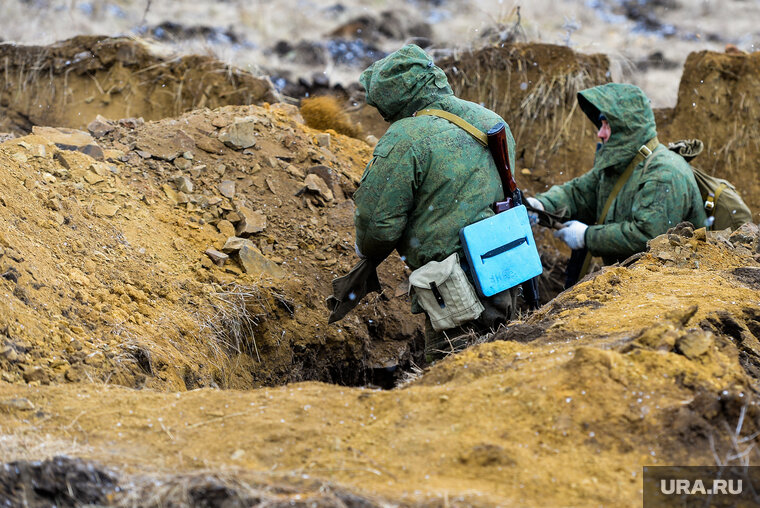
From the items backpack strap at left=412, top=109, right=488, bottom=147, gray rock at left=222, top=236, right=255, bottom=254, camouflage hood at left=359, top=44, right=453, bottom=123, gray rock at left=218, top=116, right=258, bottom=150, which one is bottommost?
gray rock at left=222, top=236, right=255, bottom=254

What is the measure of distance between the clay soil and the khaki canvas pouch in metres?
0.32

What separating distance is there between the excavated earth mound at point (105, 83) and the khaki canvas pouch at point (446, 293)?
4218 mm

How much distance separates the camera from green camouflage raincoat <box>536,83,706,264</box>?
5.14m

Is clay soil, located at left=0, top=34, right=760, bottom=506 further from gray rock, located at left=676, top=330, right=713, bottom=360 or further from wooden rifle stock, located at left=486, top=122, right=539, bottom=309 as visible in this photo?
wooden rifle stock, located at left=486, top=122, right=539, bottom=309

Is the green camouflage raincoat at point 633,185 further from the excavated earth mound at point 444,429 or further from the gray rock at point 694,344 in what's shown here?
the gray rock at point 694,344

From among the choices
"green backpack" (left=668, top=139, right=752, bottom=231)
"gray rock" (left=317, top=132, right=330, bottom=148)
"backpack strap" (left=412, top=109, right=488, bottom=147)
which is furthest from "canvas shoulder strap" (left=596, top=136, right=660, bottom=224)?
"gray rock" (left=317, top=132, right=330, bottom=148)

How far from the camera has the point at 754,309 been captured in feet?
12.3

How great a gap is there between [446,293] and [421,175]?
64 centimetres

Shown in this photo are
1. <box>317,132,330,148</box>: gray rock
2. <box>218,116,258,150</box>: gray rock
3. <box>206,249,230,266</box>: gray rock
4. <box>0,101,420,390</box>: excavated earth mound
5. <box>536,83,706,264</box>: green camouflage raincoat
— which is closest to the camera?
<box>0,101,420,390</box>: excavated earth mound

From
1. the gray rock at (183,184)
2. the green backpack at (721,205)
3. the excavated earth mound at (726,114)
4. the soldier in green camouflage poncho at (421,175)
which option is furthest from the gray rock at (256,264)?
the excavated earth mound at (726,114)

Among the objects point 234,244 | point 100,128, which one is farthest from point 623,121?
point 100,128

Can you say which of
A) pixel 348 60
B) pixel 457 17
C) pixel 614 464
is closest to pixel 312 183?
pixel 614 464

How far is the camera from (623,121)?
210 inches

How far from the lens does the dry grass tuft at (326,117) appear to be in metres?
6.81
